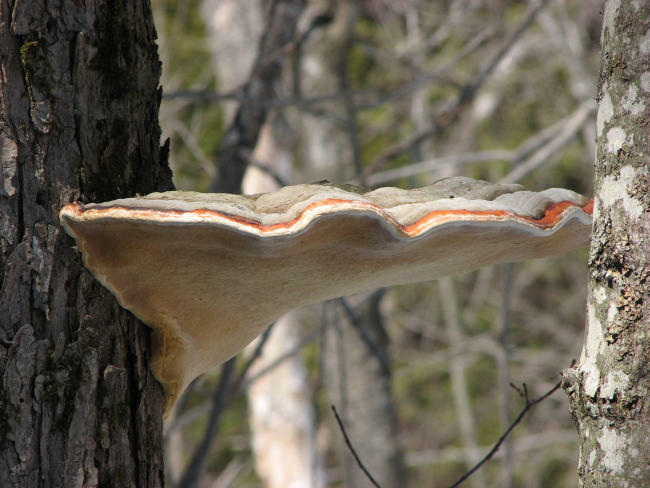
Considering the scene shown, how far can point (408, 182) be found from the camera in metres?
6.55

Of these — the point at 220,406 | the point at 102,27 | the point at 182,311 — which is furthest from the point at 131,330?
the point at 220,406

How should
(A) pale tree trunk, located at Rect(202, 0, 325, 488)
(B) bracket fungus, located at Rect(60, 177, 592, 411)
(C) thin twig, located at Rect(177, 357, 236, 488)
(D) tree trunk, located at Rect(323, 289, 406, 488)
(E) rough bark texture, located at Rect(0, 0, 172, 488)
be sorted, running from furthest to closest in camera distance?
(A) pale tree trunk, located at Rect(202, 0, 325, 488) → (D) tree trunk, located at Rect(323, 289, 406, 488) → (C) thin twig, located at Rect(177, 357, 236, 488) → (E) rough bark texture, located at Rect(0, 0, 172, 488) → (B) bracket fungus, located at Rect(60, 177, 592, 411)

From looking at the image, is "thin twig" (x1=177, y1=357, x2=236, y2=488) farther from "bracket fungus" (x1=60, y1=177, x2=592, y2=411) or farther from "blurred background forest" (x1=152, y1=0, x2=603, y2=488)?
"blurred background forest" (x1=152, y1=0, x2=603, y2=488)

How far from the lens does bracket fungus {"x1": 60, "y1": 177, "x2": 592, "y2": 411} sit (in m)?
1.10

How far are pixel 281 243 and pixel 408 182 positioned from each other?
5.53 metres

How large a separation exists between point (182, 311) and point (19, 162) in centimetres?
41

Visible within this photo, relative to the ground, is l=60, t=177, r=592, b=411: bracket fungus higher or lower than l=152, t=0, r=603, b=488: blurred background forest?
lower

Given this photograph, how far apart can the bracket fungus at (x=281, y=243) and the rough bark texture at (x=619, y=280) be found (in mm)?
118

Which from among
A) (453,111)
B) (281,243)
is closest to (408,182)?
(453,111)

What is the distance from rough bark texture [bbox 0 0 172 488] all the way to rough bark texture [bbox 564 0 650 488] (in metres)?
0.85

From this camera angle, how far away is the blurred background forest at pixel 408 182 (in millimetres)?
6059

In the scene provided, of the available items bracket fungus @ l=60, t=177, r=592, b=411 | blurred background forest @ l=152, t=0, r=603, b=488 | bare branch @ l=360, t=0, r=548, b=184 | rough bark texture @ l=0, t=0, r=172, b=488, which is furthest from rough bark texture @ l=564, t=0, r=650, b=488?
blurred background forest @ l=152, t=0, r=603, b=488

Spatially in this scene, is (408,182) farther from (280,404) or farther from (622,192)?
(622,192)

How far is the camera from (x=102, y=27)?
4.75 ft
